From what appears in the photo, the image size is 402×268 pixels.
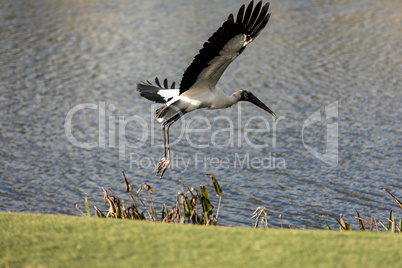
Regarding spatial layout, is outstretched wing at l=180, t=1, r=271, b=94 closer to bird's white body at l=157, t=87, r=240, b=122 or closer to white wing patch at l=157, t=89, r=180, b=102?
bird's white body at l=157, t=87, r=240, b=122

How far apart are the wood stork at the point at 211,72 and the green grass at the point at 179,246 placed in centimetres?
253

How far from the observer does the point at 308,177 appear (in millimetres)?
10000

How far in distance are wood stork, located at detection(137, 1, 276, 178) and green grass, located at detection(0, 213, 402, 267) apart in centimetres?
253

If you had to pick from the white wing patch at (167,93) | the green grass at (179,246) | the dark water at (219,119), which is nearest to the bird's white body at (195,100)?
the white wing patch at (167,93)

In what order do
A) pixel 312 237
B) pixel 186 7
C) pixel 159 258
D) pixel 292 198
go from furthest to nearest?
pixel 186 7 < pixel 292 198 < pixel 312 237 < pixel 159 258

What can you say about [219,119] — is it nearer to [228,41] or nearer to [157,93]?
[157,93]

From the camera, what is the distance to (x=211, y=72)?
23.6 ft

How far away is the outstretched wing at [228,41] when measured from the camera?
20.6 feet

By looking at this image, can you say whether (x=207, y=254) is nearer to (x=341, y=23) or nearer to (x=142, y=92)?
(x=142, y=92)

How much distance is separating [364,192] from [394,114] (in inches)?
145

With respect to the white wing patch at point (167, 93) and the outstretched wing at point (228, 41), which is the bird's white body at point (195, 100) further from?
the outstretched wing at point (228, 41)

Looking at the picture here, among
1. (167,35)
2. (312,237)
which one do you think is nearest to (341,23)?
(167,35)

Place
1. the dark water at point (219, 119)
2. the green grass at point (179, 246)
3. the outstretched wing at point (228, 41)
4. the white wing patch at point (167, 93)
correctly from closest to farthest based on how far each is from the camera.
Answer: the green grass at point (179, 246)
the outstretched wing at point (228, 41)
the white wing patch at point (167, 93)
the dark water at point (219, 119)

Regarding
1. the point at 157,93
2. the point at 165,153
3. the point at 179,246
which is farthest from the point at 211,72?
the point at 179,246
